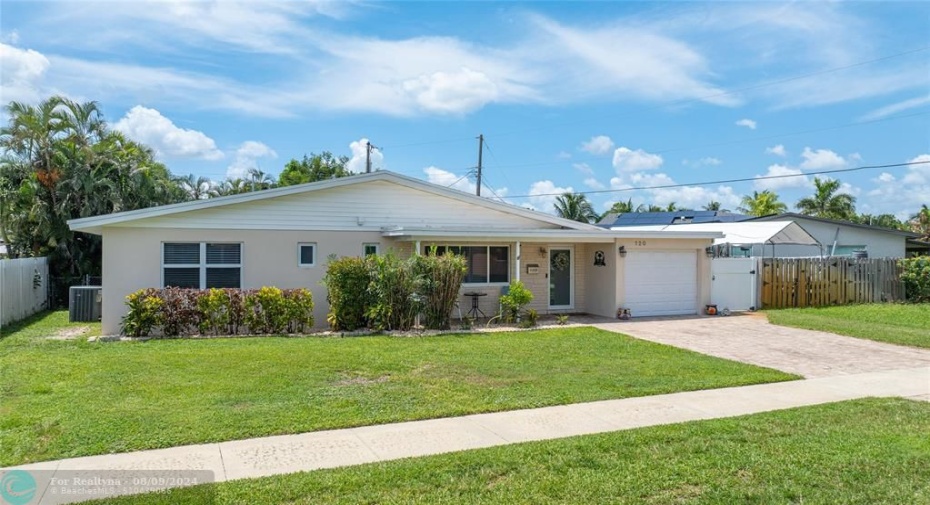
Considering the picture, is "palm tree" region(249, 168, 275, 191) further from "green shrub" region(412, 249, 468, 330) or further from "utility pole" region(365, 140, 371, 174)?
"green shrub" region(412, 249, 468, 330)

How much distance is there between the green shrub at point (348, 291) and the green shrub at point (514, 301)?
348cm

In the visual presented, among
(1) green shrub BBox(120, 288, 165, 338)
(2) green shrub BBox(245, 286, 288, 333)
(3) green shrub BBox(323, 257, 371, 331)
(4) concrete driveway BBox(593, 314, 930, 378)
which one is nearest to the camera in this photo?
(4) concrete driveway BBox(593, 314, 930, 378)

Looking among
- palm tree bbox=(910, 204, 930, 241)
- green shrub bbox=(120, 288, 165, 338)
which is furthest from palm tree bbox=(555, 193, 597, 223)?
green shrub bbox=(120, 288, 165, 338)

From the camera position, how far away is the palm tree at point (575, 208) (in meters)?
42.8

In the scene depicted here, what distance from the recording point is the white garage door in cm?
1669

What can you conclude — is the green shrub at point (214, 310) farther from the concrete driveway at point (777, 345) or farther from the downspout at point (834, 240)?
the downspout at point (834, 240)

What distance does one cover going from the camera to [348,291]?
13.1 meters

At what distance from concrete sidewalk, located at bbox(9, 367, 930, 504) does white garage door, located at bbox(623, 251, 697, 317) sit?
835 centimetres

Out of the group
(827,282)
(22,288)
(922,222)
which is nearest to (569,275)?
(827,282)

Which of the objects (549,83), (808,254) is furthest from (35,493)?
(808,254)

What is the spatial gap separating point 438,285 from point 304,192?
3961 millimetres

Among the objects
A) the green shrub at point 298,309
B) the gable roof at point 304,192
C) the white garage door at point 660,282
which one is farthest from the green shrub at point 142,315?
the white garage door at point 660,282

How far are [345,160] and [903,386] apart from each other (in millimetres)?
39257

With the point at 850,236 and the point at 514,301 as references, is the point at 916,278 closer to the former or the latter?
the point at 850,236
